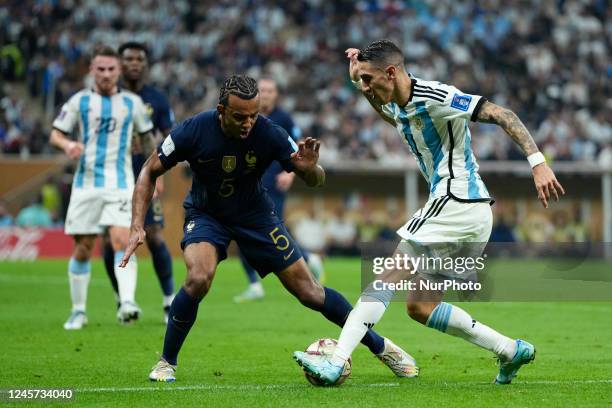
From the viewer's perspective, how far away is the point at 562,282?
1513 cm

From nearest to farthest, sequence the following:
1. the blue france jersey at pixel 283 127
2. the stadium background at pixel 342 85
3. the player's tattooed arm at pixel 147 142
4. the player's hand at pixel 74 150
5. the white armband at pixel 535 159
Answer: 1. the white armband at pixel 535 159
2. the player's hand at pixel 74 150
3. the player's tattooed arm at pixel 147 142
4. the blue france jersey at pixel 283 127
5. the stadium background at pixel 342 85

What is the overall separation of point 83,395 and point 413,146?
2653mm

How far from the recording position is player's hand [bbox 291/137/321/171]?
7.07 metres

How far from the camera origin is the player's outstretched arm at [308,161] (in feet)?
23.3

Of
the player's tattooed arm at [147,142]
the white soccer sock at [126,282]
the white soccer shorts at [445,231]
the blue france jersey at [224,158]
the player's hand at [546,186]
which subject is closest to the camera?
the player's hand at [546,186]

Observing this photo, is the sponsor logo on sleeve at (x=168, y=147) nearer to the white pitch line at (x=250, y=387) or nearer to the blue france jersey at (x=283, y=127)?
the white pitch line at (x=250, y=387)

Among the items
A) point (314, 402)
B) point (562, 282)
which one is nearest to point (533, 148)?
point (314, 402)

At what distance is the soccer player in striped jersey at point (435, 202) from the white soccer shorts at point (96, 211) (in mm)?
4344

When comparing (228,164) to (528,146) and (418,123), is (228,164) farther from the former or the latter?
(528,146)

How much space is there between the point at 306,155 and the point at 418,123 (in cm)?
76

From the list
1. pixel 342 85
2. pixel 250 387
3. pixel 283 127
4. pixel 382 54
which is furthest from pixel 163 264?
pixel 342 85

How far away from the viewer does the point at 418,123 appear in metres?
7.09

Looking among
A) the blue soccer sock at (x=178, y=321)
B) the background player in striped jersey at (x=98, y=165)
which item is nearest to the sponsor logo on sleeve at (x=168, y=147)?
the blue soccer sock at (x=178, y=321)

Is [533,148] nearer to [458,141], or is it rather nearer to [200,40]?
[458,141]
